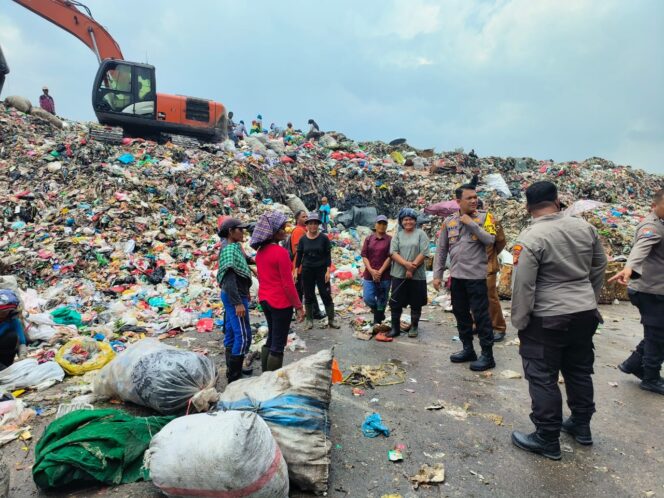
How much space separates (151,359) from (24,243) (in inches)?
283

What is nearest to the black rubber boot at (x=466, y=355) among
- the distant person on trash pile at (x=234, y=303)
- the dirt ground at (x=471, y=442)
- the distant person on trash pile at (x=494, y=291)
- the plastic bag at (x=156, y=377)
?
the dirt ground at (x=471, y=442)

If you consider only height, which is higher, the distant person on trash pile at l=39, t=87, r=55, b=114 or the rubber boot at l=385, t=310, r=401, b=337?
the distant person on trash pile at l=39, t=87, r=55, b=114

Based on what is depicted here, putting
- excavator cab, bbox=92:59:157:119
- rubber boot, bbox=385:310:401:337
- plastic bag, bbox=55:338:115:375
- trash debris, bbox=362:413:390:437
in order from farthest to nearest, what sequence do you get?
excavator cab, bbox=92:59:157:119 → rubber boot, bbox=385:310:401:337 → plastic bag, bbox=55:338:115:375 → trash debris, bbox=362:413:390:437

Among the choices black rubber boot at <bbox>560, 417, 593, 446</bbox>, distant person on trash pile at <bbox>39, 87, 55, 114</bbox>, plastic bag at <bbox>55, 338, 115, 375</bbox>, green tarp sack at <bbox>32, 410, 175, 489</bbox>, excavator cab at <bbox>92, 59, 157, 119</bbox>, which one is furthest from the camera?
distant person on trash pile at <bbox>39, 87, 55, 114</bbox>

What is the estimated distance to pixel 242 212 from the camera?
10836 mm

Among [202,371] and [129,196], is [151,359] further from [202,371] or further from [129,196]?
[129,196]

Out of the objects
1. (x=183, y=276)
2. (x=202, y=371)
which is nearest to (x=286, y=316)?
(x=202, y=371)

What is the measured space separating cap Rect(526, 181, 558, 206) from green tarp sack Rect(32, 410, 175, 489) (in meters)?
2.88

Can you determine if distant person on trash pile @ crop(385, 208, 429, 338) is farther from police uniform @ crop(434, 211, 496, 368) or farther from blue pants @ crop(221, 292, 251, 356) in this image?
blue pants @ crop(221, 292, 251, 356)

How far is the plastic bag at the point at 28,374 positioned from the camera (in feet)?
11.5

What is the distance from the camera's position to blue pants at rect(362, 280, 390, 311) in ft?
17.4

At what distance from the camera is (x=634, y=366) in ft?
11.9

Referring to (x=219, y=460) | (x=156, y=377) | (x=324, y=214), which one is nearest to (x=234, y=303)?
(x=156, y=377)

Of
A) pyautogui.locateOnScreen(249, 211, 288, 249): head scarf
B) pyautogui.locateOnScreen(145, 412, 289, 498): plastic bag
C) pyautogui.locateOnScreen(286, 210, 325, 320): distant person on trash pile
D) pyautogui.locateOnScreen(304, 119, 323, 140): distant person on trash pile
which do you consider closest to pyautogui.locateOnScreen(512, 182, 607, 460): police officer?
pyautogui.locateOnScreen(145, 412, 289, 498): plastic bag
